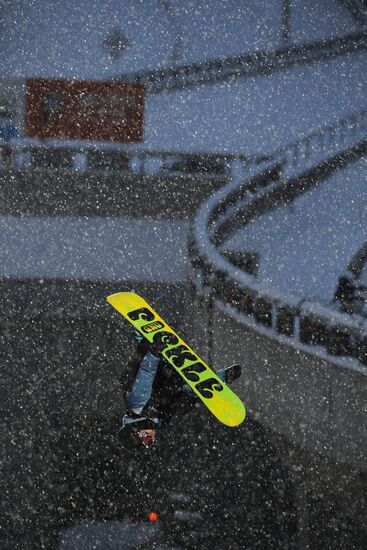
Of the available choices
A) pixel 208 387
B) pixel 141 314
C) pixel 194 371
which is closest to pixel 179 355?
pixel 194 371

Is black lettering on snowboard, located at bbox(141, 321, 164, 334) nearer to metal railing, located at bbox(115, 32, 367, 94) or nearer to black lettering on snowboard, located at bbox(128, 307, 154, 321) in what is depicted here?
black lettering on snowboard, located at bbox(128, 307, 154, 321)

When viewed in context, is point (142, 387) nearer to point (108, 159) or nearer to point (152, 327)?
point (152, 327)

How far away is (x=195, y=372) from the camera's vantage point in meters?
4.95

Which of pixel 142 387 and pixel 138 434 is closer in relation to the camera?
pixel 142 387

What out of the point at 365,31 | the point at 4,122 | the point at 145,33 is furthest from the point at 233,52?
the point at 4,122

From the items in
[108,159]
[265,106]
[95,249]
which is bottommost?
[95,249]

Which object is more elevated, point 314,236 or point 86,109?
point 86,109

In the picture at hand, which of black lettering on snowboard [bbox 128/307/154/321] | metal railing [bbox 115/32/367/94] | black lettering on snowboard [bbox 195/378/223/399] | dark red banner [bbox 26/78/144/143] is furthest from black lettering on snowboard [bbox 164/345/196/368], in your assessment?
metal railing [bbox 115/32/367/94]

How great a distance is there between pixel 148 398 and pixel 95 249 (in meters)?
10.5

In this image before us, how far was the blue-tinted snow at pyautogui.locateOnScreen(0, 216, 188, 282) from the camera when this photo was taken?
14.6 meters

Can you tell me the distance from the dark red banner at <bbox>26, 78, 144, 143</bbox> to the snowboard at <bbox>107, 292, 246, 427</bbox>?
461 inches

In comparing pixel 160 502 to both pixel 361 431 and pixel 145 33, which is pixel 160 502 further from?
pixel 145 33

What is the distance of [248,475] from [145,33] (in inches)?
486

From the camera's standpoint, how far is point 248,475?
28.5ft
